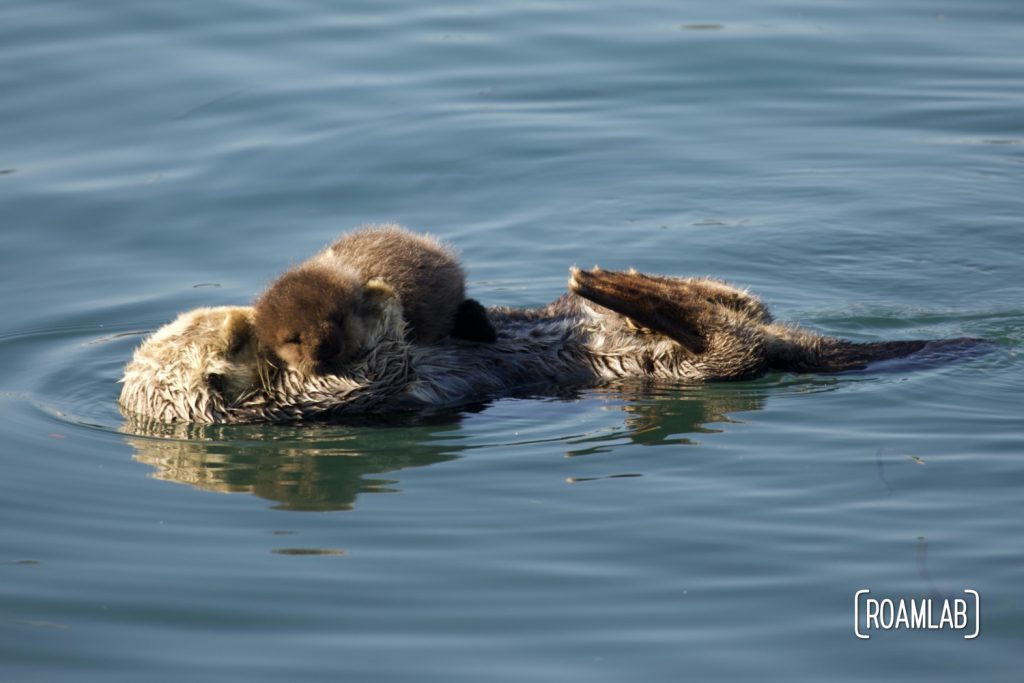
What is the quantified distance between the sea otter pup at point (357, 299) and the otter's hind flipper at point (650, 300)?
539 mm

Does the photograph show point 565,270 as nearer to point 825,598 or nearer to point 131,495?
point 131,495

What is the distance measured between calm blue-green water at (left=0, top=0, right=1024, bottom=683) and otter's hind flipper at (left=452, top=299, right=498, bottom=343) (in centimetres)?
37

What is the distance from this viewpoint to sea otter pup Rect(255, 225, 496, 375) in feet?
18.2

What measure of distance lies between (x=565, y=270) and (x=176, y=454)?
3.09 meters

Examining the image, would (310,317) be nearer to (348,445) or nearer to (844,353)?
(348,445)

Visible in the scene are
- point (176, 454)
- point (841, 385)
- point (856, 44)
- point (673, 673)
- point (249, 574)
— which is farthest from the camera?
point (856, 44)

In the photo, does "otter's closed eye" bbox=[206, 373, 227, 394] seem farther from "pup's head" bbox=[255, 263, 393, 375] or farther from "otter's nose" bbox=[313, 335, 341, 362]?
"otter's nose" bbox=[313, 335, 341, 362]

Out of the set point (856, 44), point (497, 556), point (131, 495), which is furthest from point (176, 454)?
point (856, 44)

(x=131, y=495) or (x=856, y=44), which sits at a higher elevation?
(x=856, y=44)

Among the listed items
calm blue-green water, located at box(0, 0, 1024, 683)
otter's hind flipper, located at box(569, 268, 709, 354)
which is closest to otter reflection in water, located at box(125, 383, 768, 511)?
calm blue-green water, located at box(0, 0, 1024, 683)

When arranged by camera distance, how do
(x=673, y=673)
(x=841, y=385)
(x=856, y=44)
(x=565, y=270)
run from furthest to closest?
(x=856, y=44) → (x=565, y=270) → (x=841, y=385) → (x=673, y=673)

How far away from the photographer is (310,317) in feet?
18.2

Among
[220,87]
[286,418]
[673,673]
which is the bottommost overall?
[673,673]

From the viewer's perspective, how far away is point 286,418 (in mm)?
6109
